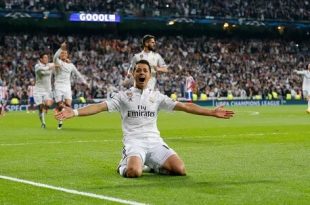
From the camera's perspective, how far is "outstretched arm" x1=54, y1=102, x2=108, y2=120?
29.3ft

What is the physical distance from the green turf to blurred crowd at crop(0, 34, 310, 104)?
31.8m

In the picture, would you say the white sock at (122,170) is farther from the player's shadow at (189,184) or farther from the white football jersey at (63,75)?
the white football jersey at (63,75)

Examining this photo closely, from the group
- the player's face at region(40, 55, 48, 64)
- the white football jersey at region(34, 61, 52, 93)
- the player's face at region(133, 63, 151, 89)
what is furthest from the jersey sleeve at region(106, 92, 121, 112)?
the white football jersey at region(34, 61, 52, 93)

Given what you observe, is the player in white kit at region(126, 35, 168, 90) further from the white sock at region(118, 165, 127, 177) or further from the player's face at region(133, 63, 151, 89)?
the white sock at region(118, 165, 127, 177)

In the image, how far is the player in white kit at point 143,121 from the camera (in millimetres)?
9773

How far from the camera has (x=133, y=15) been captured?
2254 inches

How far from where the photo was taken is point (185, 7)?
61.4 meters

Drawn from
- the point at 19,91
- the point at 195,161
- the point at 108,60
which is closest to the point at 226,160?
the point at 195,161

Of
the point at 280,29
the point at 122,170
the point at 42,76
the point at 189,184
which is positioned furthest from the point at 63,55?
the point at 280,29

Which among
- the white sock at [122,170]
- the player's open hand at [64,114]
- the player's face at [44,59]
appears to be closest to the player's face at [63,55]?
the player's face at [44,59]

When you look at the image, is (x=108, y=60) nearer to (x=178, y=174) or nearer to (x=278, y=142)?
(x=278, y=142)

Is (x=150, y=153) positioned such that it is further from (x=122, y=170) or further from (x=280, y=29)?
(x=280, y=29)

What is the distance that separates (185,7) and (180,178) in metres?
52.8

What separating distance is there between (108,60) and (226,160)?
146 feet
